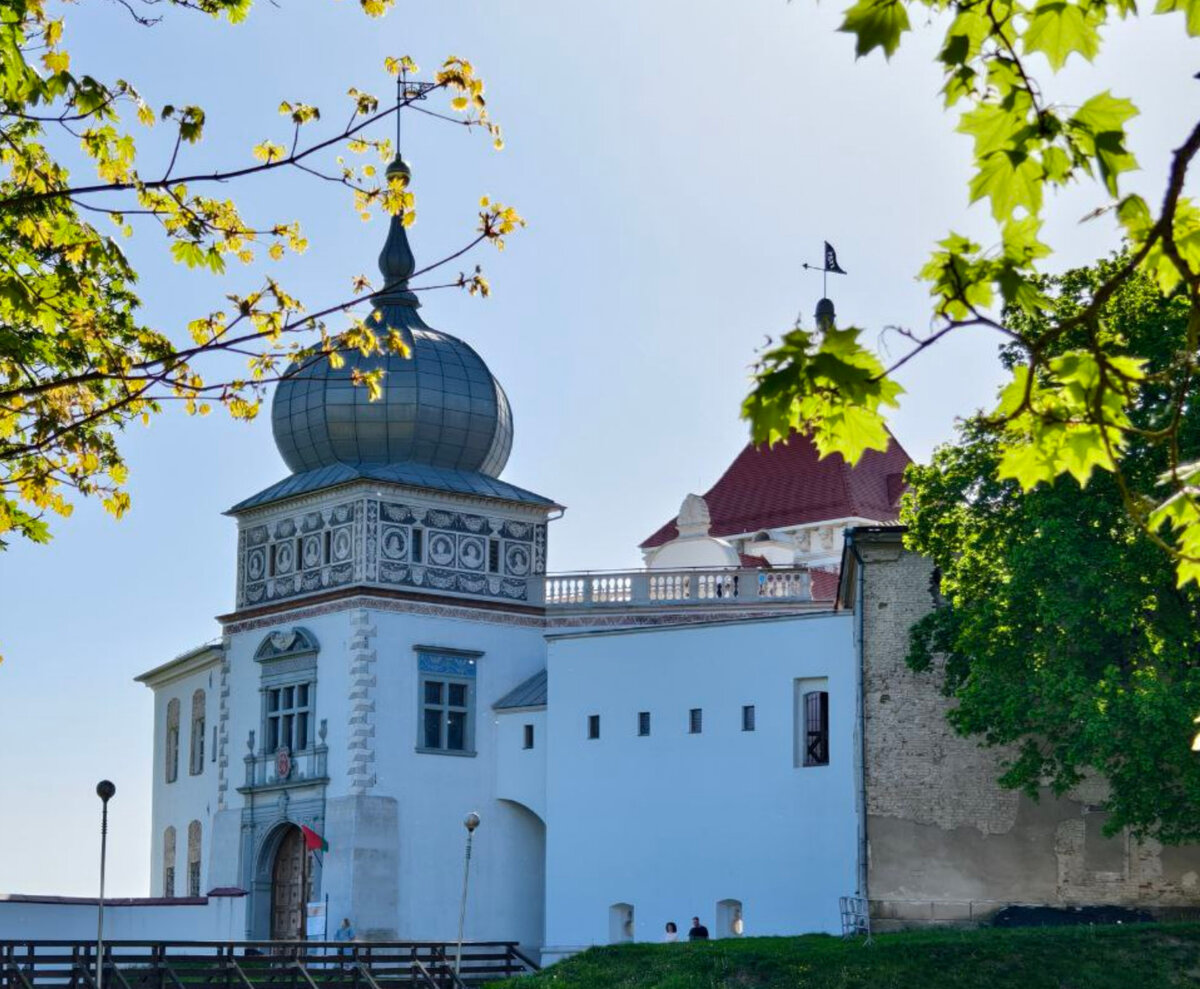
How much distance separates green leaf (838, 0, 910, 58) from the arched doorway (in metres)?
38.0

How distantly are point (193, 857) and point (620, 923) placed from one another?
12598 millimetres

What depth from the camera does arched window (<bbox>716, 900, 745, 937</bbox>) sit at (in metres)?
37.3

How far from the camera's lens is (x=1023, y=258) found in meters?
5.91

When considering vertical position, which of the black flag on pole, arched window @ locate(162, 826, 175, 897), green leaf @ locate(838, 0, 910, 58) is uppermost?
the black flag on pole

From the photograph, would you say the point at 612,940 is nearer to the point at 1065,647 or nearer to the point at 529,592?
the point at 529,592

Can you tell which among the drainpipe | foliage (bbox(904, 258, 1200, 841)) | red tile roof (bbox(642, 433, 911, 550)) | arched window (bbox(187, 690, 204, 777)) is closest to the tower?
arched window (bbox(187, 690, 204, 777))

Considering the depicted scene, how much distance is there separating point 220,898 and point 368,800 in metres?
3.49

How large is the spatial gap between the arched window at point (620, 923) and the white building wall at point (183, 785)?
10319 millimetres

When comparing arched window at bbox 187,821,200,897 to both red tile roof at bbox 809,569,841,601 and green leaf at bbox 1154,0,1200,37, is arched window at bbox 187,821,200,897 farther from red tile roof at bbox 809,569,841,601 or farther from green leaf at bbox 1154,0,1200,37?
green leaf at bbox 1154,0,1200,37

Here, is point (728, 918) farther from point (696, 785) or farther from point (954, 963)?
point (954, 963)

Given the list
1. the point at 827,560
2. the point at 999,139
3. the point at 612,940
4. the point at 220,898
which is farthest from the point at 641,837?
the point at 999,139

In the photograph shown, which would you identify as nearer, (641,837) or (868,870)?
(868,870)

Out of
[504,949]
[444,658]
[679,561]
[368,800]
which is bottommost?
[504,949]

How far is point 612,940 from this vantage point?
126 feet
